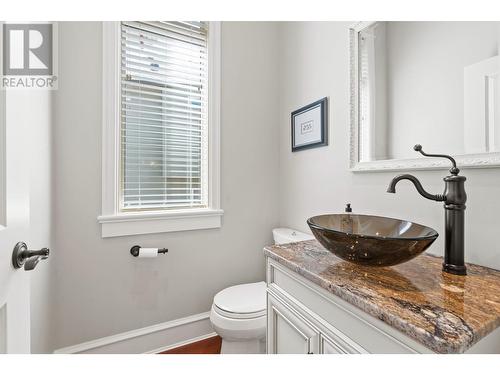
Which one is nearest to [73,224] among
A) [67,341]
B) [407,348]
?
[67,341]

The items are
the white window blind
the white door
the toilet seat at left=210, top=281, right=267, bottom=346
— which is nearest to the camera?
the white door

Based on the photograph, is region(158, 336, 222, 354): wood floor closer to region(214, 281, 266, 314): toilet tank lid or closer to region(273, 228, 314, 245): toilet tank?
region(214, 281, 266, 314): toilet tank lid

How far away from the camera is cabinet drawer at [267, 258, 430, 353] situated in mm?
553

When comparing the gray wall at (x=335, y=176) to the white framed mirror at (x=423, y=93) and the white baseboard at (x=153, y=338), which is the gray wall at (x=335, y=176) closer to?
the white framed mirror at (x=423, y=93)

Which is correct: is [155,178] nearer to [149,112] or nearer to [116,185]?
[116,185]

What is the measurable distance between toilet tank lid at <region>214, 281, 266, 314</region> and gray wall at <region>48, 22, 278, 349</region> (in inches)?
10.0

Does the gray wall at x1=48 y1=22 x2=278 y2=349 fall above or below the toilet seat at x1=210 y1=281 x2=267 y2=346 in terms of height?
above

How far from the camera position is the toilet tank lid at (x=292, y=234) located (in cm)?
159

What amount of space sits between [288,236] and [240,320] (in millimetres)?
606

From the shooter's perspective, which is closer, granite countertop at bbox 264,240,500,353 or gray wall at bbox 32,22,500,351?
granite countertop at bbox 264,240,500,353

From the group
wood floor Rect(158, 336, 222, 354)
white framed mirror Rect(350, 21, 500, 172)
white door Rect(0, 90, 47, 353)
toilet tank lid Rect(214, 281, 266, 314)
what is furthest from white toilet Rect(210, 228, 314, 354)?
white framed mirror Rect(350, 21, 500, 172)

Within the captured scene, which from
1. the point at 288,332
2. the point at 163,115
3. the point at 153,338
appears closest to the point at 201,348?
the point at 153,338

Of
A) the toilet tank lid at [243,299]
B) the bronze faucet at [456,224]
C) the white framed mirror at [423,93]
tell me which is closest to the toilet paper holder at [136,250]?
the toilet tank lid at [243,299]

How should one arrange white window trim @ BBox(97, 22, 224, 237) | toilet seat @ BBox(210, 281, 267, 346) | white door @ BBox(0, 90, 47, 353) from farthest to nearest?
white window trim @ BBox(97, 22, 224, 237), toilet seat @ BBox(210, 281, 267, 346), white door @ BBox(0, 90, 47, 353)
